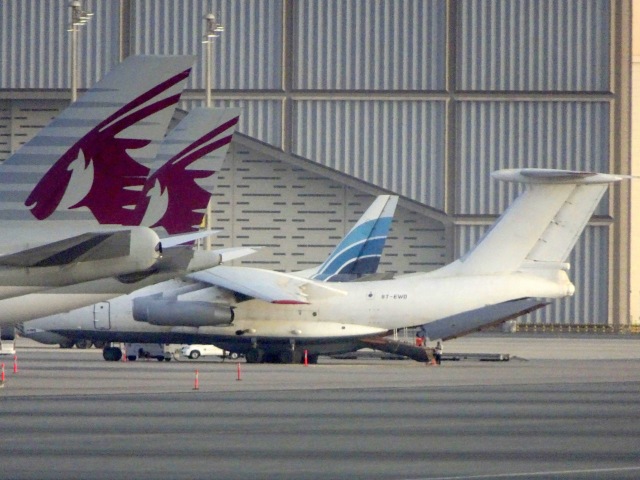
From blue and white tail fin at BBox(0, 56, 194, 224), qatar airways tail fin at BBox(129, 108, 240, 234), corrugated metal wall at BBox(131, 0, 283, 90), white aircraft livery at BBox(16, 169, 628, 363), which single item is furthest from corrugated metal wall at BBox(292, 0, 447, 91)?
blue and white tail fin at BBox(0, 56, 194, 224)

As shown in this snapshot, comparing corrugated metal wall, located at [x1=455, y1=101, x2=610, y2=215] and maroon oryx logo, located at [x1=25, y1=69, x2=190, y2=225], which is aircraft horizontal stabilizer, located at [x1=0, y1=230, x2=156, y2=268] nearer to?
maroon oryx logo, located at [x1=25, y1=69, x2=190, y2=225]

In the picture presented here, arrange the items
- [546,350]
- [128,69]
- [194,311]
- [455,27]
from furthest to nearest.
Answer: [455,27] → [546,350] → [194,311] → [128,69]

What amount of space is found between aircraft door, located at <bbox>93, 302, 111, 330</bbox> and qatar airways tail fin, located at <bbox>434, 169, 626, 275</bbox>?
506 inches

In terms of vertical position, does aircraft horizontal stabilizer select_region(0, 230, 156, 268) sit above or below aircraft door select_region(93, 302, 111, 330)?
above

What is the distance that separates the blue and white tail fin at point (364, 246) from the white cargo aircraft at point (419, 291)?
4941mm

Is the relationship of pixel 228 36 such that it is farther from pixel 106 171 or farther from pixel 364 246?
pixel 106 171

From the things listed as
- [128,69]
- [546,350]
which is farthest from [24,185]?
[546,350]

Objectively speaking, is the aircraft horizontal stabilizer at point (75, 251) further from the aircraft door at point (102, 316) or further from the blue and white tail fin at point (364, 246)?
the blue and white tail fin at point (364, 246)

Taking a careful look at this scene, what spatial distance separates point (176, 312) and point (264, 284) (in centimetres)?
321

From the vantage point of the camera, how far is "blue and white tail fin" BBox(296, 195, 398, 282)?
174 ft

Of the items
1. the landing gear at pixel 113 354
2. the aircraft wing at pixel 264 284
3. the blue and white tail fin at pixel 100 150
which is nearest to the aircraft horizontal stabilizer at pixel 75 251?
the blue and white tail fin at pixel 100 150

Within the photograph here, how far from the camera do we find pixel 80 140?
2489 cm

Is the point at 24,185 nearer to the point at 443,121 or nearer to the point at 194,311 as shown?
the point at 194,311

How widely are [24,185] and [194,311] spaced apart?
21.0m
